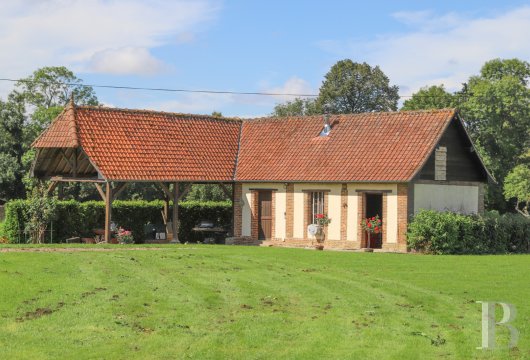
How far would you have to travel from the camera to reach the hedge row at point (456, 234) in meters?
30.3

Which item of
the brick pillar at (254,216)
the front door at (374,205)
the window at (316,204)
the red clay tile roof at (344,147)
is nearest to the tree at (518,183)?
the red clay tile roof at (344,147)

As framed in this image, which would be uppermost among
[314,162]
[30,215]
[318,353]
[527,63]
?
[527,63]

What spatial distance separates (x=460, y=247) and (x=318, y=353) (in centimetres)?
1900

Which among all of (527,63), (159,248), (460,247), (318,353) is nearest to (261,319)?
(318,353)

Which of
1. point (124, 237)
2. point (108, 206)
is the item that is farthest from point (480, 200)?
point (108, 206)

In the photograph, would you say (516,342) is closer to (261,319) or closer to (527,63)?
(261,319)

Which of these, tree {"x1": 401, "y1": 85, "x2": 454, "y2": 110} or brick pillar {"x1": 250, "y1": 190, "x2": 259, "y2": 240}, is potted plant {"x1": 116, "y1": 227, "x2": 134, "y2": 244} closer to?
brick pillar {"x1": 250, "y1": 190, "x2": 259, "y2": 240}

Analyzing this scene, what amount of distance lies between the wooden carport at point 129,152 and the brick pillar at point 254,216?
120cm

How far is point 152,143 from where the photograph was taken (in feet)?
114

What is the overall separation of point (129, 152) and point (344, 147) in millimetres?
8683

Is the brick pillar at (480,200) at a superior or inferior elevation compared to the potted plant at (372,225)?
superior

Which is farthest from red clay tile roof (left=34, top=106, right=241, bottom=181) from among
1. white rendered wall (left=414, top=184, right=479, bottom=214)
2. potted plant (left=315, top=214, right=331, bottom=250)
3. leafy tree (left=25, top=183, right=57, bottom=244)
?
white rendered wall (left=414, top=184, right=479, bottom=214)

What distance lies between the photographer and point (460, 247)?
30641 millimetres

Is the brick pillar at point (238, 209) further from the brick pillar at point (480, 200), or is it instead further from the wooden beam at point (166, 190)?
the brick pillar at point (480, 200)
